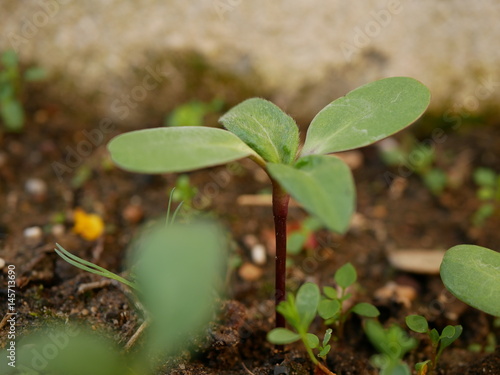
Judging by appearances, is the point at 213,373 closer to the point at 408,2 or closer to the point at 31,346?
the point at 31,346

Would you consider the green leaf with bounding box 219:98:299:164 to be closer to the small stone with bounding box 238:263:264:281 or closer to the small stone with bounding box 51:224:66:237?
the small stone with bounding box 238:263:264:281

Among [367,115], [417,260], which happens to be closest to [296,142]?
[367,115]

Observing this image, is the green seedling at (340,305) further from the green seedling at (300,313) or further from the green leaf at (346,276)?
the green seedling at (300,313)

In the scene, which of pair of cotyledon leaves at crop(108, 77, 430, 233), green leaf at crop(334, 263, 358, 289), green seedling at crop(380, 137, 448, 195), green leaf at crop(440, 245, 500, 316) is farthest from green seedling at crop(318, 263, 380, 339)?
green seedling at crop(380, 137, 448, 195)

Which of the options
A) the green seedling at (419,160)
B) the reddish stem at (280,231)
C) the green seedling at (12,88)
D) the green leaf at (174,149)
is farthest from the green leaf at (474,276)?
the green seedling at (12,88)

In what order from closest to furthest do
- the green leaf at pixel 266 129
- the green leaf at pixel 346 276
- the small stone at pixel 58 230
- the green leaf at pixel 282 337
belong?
the green leaf at pixel 282 337 → the green leaf at pixel 266 129 → the green leaf at pixel 346 276 → the small stone at pixel 58 230

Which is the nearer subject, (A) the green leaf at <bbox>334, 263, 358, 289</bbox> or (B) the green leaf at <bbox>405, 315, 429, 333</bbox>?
(B) the green leaf at <bbox>405, 315, 429, 333</bbox>

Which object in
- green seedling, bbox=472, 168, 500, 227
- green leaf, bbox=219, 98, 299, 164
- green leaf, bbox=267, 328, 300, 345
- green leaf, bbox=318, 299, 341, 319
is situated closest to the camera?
green leaf, bbox=267, 328, 300, 345
